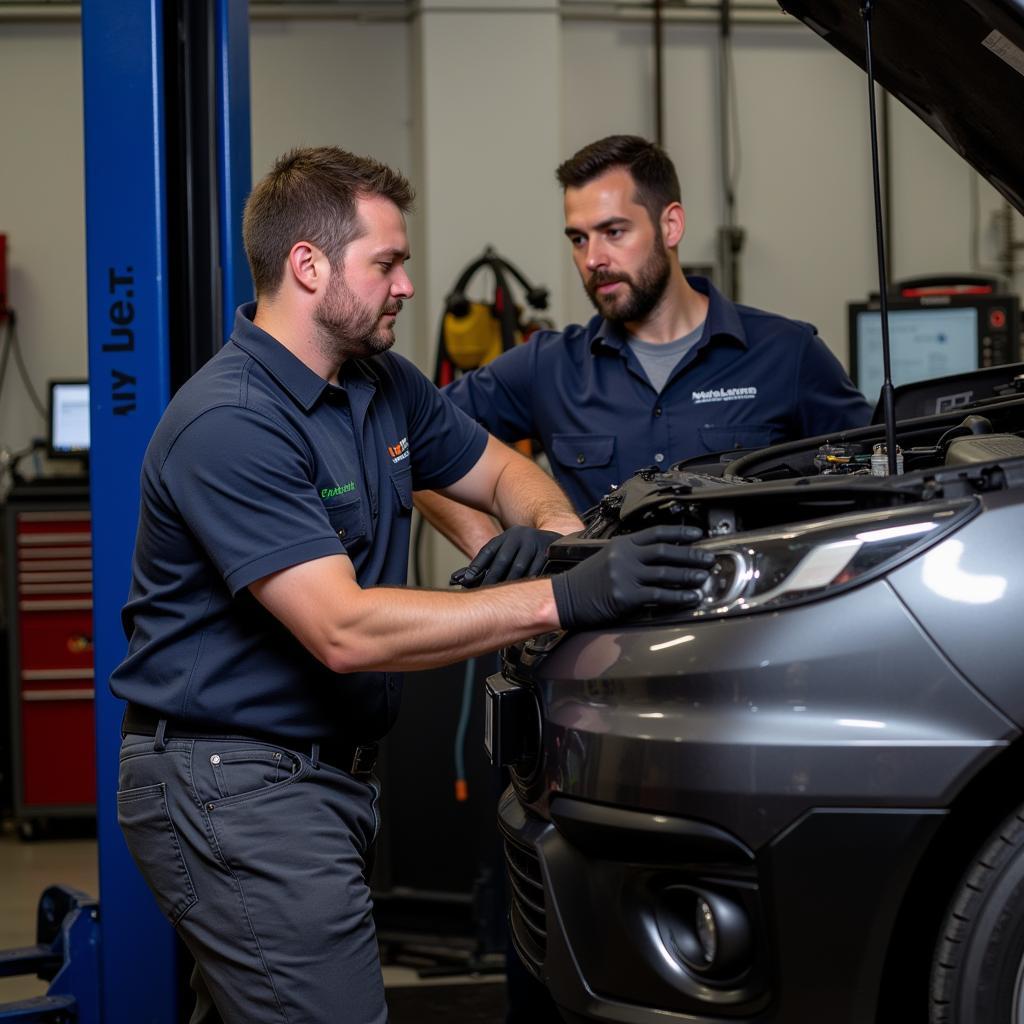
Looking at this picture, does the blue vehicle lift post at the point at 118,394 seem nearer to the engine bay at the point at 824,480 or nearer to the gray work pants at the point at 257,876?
the gray work pants at the point at 257,876

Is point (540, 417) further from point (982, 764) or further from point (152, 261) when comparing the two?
point (982, 764)

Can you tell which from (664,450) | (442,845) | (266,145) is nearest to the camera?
(664,450)

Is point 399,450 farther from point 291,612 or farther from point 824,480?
point 824,480

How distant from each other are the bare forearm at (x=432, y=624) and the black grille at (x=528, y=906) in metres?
0.27

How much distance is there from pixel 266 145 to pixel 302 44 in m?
0.50

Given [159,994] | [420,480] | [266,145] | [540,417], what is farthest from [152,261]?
[266,145]

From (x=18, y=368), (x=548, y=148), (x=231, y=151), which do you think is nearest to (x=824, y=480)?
(x=231, y=151)

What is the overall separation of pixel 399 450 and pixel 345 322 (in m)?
0.26

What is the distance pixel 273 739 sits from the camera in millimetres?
1830

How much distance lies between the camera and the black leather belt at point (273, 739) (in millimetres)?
1812

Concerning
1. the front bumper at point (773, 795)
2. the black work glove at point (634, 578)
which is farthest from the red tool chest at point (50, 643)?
the front bumper at point (773, 795)

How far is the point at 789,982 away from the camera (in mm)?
1420

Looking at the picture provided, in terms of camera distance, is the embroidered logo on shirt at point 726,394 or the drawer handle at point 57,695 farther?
the drawer handle at point 57,695

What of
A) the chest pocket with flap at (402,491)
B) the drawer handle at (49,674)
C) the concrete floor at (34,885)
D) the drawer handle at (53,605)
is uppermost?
the chest pocket with flap at (402,491)
